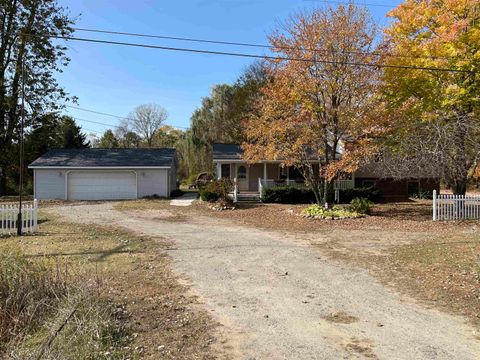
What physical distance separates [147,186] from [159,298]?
21838mm

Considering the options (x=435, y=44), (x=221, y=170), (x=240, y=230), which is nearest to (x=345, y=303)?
(x=240, y=230)

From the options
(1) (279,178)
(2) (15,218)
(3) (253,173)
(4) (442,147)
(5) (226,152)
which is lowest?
(2) (15,218)

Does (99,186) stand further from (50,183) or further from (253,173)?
(253,173)

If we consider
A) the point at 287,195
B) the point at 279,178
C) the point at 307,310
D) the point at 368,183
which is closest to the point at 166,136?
the point at 279,178

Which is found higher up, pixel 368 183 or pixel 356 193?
pixel 368 183

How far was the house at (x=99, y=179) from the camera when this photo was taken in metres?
26.5

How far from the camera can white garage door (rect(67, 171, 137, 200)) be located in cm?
2662

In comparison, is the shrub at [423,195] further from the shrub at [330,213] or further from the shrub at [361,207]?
the shrub at [330,213]

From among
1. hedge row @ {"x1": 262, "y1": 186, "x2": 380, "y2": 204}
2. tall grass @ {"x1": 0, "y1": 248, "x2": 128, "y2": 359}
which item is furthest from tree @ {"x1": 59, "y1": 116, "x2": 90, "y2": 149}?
tall grass @ {"x1": 0, "y1": 248, "x2": 128, "y2": 359}

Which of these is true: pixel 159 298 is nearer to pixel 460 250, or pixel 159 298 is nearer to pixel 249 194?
pixel 460 250

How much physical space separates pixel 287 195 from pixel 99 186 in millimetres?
12704

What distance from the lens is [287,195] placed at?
904 inches

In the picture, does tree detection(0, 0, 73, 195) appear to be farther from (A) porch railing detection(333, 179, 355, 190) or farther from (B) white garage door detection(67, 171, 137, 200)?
(A) porch railing detection(333, 179, 355, 190)

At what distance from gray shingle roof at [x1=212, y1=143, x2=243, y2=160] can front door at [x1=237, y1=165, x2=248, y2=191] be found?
1126 millimetres
